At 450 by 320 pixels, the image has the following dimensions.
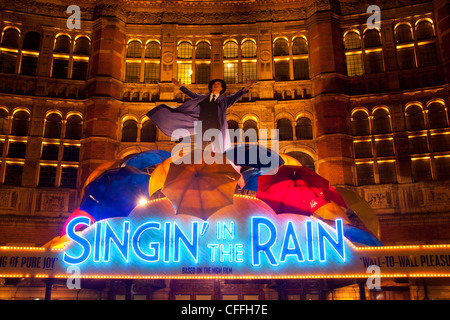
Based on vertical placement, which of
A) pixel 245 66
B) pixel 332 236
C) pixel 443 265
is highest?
pixel 245 66

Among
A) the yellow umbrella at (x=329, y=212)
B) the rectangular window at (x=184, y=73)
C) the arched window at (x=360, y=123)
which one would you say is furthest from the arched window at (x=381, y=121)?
the rectangular window at (x=184, y=73)

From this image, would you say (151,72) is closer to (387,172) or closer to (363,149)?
(363,149)

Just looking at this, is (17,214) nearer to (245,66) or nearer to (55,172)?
(55,172)

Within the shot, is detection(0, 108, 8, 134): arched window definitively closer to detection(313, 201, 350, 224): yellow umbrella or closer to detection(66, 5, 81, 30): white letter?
detection(66, 5, 81, 30): white letter

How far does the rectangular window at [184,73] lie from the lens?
2227 cm

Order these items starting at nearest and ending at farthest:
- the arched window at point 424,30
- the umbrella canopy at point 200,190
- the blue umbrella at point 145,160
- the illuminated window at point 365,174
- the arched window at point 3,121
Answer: the umbrella canopy at point 200,190 < the blue umbrella at point 145,160 < the illuminated window at point 365,174 < the arched window at point 3,121 < the arched window at point 424,30

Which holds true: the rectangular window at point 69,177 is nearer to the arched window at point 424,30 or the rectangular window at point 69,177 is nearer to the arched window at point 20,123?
the arched window at point 20,123

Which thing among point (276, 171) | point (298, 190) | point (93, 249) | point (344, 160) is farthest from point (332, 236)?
point (344, 160)

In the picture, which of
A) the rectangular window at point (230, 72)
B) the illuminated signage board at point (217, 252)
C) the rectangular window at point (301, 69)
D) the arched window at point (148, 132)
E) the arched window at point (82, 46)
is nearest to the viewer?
the illuminated signage board at point (217, 252)

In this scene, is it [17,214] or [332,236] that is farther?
[17,214]

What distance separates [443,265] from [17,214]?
1707 centimetres

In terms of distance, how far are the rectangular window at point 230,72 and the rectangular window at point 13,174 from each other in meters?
11.1

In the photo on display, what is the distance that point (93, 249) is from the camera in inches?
469

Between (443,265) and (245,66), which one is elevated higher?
(245,66)
